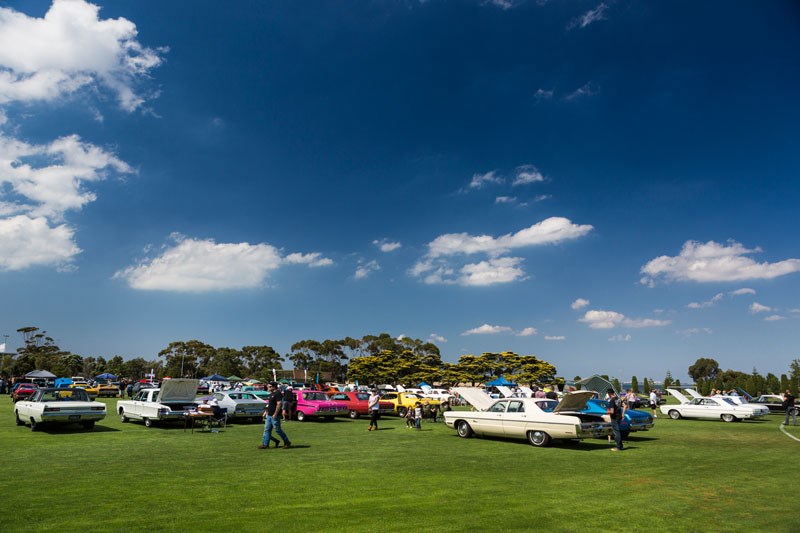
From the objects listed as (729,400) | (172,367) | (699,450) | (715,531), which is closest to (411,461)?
(715,531)

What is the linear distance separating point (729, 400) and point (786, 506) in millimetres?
24467

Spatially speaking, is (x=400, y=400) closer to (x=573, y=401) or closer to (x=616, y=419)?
(x=573, y=401)

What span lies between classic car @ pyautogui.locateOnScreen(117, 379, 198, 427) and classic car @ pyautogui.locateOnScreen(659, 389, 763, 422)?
2586cm

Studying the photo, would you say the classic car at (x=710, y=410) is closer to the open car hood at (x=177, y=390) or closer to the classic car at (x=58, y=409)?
the open car hood at (x=177, y=390)

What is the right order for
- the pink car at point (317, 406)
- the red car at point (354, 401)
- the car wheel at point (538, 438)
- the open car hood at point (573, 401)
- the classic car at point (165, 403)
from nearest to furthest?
the car wheel at point (538, 438), the open car hood at point (573, 401), the classic car at point (165, 403), the pink car at point (317, 406), the red car at point (354, 401)

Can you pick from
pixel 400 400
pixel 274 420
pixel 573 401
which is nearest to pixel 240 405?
pixel 274 420

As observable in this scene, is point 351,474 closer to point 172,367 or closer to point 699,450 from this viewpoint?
point 699,450

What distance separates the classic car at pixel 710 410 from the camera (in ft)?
88.7

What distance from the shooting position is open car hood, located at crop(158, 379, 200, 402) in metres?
20.0

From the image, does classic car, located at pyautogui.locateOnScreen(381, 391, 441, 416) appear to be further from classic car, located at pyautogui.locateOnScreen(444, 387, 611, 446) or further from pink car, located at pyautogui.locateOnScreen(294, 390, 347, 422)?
classic car, located at pyautogui.locateOnScreen(444, 387, 611, 446)

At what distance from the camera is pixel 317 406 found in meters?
23.7

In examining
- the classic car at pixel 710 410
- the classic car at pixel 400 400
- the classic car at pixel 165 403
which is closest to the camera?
the classic car at pixel 165 403

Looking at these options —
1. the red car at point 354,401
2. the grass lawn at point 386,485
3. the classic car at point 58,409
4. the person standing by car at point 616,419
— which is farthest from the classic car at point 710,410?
Result: the classic car at point 58,409

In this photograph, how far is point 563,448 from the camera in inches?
596
